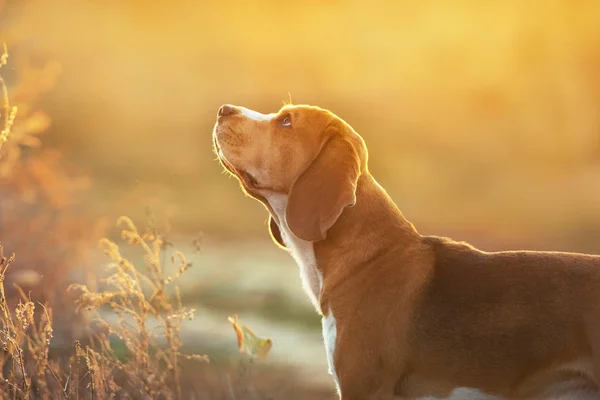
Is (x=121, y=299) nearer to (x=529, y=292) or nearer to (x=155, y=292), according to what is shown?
(x=155, y=292)

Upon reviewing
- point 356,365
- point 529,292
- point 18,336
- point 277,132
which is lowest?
point 18,336

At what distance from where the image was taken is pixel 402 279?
4969 millimetres

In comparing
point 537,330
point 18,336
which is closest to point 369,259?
point 537,330

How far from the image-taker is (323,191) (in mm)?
4988

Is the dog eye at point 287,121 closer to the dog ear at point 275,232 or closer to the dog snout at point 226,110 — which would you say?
the dog snout at point 226,110

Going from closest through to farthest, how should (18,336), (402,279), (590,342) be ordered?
(590,342), (402,279), (18,336)

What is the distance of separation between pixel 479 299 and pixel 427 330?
29 centimetres

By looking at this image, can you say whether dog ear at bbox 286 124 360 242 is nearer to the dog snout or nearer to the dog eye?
the dog eye

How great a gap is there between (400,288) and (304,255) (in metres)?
0.56

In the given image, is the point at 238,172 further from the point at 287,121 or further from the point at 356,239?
the point at 356,239

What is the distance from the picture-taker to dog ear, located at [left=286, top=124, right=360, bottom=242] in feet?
16.3

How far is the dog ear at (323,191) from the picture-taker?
496cm

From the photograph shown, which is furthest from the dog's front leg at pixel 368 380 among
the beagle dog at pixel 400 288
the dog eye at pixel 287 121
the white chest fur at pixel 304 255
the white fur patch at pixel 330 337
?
the dog eye at pixel 287 121

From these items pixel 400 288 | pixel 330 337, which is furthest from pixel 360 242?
pixel 330 337
